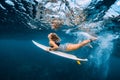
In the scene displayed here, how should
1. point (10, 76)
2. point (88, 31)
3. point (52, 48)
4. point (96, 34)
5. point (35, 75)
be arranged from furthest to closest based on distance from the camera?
point (35, 75) → point (10, 76) → point (96, 34) → point (88, 31) → point (52, 48)

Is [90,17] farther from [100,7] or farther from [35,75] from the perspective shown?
[35,75]

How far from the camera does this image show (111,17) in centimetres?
1530

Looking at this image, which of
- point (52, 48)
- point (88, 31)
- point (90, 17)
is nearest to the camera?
point (52, 48)

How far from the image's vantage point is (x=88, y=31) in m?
20.4

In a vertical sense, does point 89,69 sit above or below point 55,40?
below

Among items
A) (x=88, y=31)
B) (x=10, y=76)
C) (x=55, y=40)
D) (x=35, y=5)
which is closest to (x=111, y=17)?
(x=88, y=31)

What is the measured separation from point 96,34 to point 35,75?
21.7m

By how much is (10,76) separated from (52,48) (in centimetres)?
2752

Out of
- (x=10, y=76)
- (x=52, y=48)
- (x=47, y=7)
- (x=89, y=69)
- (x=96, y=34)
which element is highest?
(x=47, y=7)

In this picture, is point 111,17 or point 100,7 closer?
point 100,7

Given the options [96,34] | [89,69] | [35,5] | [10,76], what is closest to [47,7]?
[35,5]

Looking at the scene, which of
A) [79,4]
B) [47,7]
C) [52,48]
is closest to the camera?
[52,48]

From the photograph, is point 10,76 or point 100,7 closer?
point 100,7

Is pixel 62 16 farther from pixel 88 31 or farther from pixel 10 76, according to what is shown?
pixel 10 76
